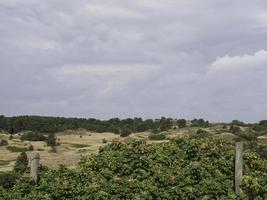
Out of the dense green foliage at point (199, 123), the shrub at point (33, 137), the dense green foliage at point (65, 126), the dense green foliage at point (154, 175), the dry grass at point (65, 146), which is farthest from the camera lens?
the dense green foliage at point (65, 126)

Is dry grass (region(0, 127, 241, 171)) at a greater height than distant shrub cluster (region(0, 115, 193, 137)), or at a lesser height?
lesser

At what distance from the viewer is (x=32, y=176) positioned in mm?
16312

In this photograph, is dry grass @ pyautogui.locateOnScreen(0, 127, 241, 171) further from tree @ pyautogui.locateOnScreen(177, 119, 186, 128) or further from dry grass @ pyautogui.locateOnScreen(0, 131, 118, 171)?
tree @ pyautogui.locateOnScreen(177, 119, 186, 128)

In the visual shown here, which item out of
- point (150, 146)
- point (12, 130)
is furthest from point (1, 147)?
point (150, 146)

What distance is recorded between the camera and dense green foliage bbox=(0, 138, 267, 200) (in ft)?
50.3

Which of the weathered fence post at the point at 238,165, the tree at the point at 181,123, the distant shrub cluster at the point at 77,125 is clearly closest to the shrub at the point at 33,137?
the distant shrub cluster at the point at 77,125

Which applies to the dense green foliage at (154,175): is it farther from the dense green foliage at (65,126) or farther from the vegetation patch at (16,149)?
the dense green foliage at (65,126)

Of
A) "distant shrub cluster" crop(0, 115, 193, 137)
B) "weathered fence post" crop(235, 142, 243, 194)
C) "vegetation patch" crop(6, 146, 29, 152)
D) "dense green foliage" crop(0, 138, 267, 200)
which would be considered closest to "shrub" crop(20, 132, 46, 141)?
"vegetation patch" crop(6, 146, 29, 152)

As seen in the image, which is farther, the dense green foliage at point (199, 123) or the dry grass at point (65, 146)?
the dense green foliage at point (199, 123)

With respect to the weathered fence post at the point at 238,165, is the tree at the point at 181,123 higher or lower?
higher

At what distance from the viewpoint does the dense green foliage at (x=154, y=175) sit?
15.3m

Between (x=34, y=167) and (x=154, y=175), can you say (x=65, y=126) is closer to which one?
(x=34, y=167)

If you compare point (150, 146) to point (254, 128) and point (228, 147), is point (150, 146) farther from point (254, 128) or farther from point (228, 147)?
point (254, 128)

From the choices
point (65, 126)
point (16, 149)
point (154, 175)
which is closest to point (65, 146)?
point (16, 149)
